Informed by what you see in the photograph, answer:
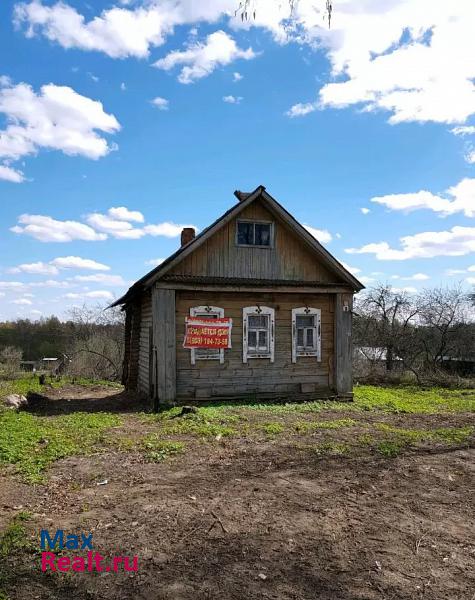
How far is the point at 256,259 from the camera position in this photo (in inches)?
568

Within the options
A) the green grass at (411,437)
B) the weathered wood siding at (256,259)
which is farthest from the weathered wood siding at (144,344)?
the green grass at (411,437)

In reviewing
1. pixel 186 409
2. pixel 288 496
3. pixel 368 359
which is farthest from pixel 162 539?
pixel 368 359

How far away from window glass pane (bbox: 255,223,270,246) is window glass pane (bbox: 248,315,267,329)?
2197mm

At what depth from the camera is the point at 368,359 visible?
24625 millimetres

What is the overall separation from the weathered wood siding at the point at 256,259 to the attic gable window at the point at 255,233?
0.13 m

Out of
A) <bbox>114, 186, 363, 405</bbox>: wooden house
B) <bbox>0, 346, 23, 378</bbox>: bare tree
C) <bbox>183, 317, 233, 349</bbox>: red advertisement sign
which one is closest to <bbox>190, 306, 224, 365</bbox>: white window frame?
<bbox>114, 186, 363, 405</bbox>: wooden house

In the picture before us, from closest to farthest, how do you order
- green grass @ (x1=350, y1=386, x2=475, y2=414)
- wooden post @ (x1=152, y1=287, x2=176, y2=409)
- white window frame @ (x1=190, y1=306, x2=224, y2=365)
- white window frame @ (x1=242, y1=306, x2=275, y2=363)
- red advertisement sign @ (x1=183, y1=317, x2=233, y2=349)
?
wooden post @ (x1=152, y1=287, x2=176, y2=409), red advertisement sign @ (x1=183, y1=317, x2=233, y2=349), white window frame @ (x1=190, y1=306, x2=224, y2=365), green grass @ (x1=350, y1=386, x2=475, y2=414), white window frame @ (x1=242, y1=306, x2=275, y2=363)

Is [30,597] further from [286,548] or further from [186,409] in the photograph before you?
[186,409]

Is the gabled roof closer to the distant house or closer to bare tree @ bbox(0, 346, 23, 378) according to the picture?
bare tree @ bbox(0, 346, 23, 378)

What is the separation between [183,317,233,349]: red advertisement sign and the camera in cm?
1354

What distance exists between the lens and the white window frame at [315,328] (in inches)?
578

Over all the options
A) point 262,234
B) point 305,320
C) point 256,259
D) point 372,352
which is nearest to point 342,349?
point 305,320

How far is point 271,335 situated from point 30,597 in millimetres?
11154

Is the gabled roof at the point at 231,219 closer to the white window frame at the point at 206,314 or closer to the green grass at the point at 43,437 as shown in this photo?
the white window frame at the point at 206,314
